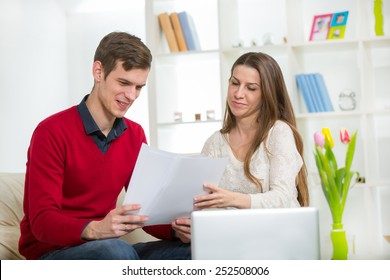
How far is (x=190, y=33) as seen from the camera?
361 centimetres

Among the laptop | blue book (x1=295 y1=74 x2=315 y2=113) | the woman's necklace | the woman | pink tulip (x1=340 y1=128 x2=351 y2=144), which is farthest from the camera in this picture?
blue book (x1=295 y1=74 x2=315 y2=113)

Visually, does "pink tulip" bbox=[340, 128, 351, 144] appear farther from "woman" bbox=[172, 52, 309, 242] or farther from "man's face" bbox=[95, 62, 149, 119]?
"man's face" bbox=[95, 62, 149, 119]

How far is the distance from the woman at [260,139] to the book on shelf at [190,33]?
5.72ft

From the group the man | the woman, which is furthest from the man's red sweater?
the woman

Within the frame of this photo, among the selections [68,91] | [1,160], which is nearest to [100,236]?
[1,160]

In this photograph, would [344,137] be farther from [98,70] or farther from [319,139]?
[98,70]

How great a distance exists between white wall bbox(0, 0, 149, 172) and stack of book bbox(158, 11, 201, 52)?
84 cm

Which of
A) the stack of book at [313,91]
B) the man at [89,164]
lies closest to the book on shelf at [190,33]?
the stack of book at [313,91]

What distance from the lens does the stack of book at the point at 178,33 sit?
360cm

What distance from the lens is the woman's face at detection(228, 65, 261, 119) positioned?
1.83 metres

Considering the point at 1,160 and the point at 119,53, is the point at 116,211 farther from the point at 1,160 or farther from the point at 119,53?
the point at 1,160

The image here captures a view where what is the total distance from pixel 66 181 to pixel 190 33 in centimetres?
219

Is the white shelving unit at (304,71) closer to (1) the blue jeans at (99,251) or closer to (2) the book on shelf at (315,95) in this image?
(2) the book on shelf at (315,95)

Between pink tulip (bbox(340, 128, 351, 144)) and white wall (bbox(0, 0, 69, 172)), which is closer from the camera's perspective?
pink tulip (bbox(340, 128, 351, 144))
